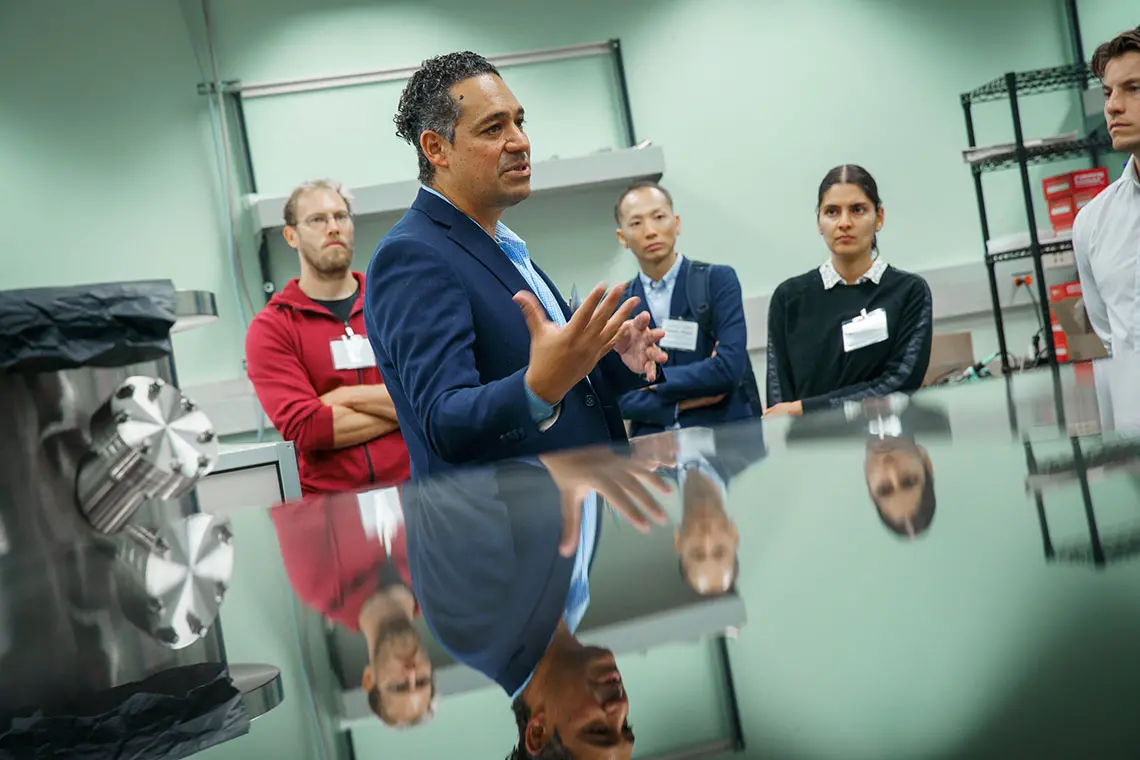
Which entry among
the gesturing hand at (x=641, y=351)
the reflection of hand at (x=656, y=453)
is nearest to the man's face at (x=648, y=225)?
the gesturing hand at (x=641, y=351)

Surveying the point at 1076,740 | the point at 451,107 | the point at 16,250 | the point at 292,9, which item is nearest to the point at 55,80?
the point at 16,250

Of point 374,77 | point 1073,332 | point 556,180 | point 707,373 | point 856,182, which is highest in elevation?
point 374,77

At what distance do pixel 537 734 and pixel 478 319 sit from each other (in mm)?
1263

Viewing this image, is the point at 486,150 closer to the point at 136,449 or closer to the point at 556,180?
the point at 136,449

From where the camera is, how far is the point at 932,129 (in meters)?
5.36

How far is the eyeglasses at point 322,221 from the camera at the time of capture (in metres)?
2.97

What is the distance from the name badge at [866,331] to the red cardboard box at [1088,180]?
95.0 inches

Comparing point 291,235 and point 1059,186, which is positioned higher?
point 291,235

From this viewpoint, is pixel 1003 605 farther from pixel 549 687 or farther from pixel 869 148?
pixel 869 148

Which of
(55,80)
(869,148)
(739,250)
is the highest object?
(55,80)

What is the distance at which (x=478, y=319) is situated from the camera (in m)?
1.42

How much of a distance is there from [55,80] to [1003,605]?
17.4 feet

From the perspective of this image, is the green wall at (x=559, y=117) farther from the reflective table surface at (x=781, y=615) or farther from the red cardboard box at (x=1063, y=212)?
the reflective table surface at (x=781, y=615)

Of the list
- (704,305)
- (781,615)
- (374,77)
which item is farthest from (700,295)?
(781,615)
